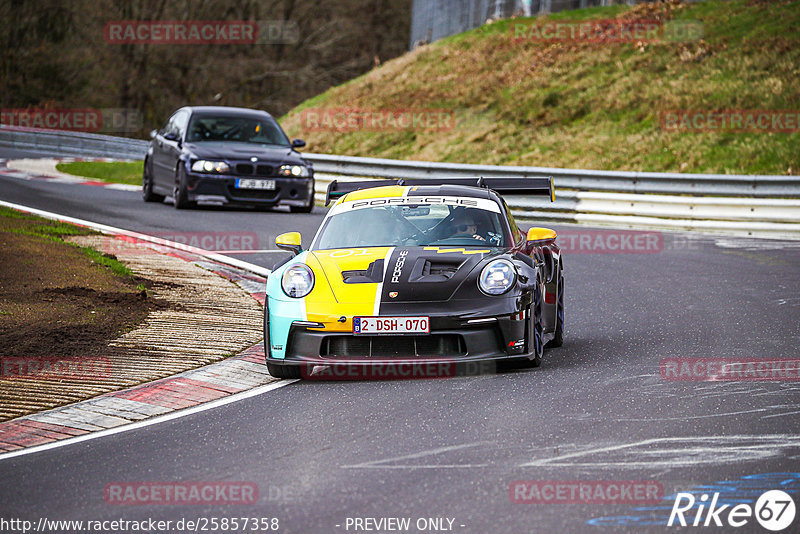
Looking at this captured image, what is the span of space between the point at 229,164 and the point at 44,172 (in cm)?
906

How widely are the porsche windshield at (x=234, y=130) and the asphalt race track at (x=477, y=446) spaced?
37.6ft

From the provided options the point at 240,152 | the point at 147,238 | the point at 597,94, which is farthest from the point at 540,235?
the point at 597,94

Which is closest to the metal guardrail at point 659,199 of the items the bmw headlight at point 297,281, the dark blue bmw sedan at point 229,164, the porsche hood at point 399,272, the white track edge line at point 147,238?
the dark blue bmw sedan at point 229,164

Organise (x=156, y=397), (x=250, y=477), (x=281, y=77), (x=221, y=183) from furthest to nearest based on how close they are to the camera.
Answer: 1. (x=281, y=77)
2. (x=221, y=183)
3. (x=156, y=397)
4. (x=250, y=477)

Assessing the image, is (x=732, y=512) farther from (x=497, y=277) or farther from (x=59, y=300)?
(x=59, y=300)

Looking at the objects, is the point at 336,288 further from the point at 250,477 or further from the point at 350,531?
the point at 350,531

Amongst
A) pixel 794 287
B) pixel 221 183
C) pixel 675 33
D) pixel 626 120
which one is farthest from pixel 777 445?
pixel 675 33

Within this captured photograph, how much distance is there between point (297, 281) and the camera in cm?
811

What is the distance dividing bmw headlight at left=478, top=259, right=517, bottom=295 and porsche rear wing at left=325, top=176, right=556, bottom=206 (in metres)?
1.21

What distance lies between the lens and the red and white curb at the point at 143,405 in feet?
21.4

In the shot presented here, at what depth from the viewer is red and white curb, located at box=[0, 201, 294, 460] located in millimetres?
6508

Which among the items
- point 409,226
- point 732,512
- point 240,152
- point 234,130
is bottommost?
point 732,512

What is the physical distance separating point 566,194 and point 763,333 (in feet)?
37.0

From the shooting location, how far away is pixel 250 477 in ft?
17.9
